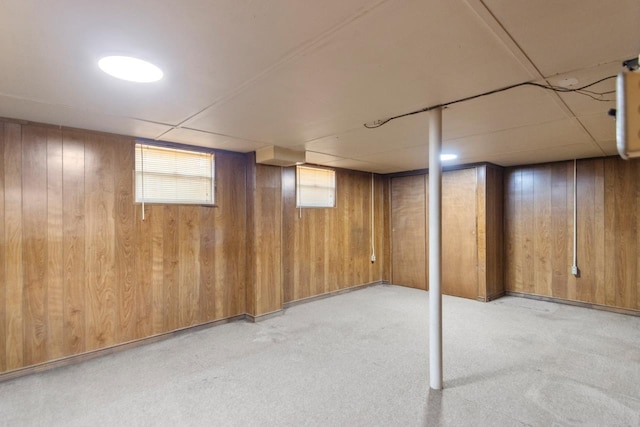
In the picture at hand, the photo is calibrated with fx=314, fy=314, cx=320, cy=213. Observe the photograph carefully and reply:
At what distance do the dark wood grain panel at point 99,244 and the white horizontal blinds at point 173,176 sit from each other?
11.3 inches

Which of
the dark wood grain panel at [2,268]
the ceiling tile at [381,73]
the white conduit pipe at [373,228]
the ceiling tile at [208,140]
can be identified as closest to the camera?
the ceiling tile at [381,73]

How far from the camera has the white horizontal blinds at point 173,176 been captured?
3314 millimetres

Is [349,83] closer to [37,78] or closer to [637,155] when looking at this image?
[637,155]

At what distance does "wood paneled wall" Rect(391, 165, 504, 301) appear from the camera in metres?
4.81

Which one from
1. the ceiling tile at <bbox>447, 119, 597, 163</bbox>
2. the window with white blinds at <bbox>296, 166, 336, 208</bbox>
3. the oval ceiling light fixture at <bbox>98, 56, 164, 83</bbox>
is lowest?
the window with white blinds at <bbox>296, 166, 336, 208</bbox>

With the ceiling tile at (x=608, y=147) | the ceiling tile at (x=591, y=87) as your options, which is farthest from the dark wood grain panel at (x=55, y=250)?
the ceiling tile at (x=608, y=147)

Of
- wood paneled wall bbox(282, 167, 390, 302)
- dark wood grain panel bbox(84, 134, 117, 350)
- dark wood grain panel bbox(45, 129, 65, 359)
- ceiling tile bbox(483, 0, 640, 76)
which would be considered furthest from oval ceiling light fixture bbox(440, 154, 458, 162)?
dark wood grain panel bbox(45, 129, 65, 359)

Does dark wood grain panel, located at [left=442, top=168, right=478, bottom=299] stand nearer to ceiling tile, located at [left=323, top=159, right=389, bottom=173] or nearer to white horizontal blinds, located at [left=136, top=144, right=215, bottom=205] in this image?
ceiling tile, located at [left=323, top=159, right=389, bottom=173]

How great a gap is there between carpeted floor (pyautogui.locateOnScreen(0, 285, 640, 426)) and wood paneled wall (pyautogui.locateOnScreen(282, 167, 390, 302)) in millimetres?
1092

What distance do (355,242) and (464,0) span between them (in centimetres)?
473

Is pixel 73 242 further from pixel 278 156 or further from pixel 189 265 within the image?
pixel 278 156

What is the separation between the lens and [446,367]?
8.94ft

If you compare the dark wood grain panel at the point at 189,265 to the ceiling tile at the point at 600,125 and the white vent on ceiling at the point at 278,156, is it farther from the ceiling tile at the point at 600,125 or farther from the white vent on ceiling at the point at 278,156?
the ceiling tile at the point at 600,125

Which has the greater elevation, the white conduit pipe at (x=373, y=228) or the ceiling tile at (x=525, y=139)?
the ceiling tile at (x=525, y=139)
